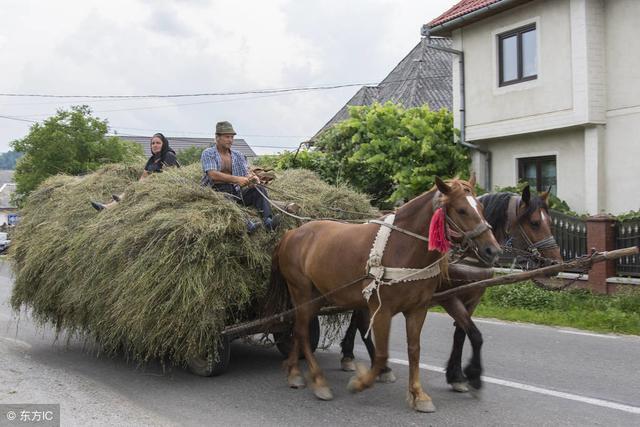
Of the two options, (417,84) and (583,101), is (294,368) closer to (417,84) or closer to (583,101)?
(583,101)

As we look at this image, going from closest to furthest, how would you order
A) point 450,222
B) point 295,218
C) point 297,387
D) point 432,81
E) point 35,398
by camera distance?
1. point 450,222
2. point 35,398
3. point 297,387
4. point 295,218
5. point 432,81

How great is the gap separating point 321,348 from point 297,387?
5.27 ft

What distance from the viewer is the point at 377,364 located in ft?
16.3

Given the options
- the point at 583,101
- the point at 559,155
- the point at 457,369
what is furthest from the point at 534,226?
the point at 559,155

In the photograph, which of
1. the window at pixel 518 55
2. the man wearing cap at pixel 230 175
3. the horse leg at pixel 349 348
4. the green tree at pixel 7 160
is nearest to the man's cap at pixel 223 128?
the man wearing cap at pixel 230 175

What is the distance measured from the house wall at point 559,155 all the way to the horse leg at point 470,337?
8.44 meters

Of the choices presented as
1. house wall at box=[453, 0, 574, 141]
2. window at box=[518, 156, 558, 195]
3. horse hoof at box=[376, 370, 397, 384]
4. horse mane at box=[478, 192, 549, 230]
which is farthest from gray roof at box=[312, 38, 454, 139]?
horse hoof at box=[376, 370, 397, 384]

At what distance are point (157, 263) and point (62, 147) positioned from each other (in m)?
23.0

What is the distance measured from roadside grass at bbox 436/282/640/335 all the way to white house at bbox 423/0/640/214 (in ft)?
9.05

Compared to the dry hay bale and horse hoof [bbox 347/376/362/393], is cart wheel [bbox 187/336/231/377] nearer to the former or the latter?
horse hoof [bbox 347/376/362/393]

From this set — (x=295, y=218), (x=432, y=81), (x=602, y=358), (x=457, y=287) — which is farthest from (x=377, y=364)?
(x=432, y=81)

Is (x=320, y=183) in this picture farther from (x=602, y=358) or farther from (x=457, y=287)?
(x=602, y=358)

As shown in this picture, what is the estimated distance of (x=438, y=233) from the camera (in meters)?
4.71

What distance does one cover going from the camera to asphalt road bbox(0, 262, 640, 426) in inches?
195
